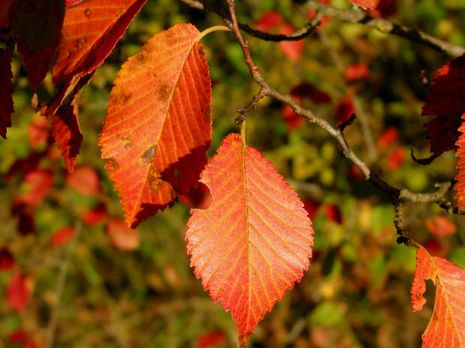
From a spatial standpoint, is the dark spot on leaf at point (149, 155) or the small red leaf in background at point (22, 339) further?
the small red leaf in background at point (22, 339)

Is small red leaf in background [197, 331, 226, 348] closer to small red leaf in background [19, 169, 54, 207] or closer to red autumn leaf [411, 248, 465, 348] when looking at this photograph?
small red leaf in background [19, 169, 54, 207]

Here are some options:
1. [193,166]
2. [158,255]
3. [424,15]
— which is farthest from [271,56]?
[193,166]

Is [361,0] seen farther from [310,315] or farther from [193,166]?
[310,315]

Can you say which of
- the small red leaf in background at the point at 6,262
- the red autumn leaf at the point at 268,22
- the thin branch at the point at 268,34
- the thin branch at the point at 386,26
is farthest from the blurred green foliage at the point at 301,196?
the thin branch at the point at 268,34

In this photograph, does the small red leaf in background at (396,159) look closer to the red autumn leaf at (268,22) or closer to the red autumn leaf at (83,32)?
the red autumn leaf at (268,22)

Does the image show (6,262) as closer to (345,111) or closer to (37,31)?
(345,111)

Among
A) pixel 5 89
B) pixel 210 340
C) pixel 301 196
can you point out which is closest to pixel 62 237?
pixel 210 340
